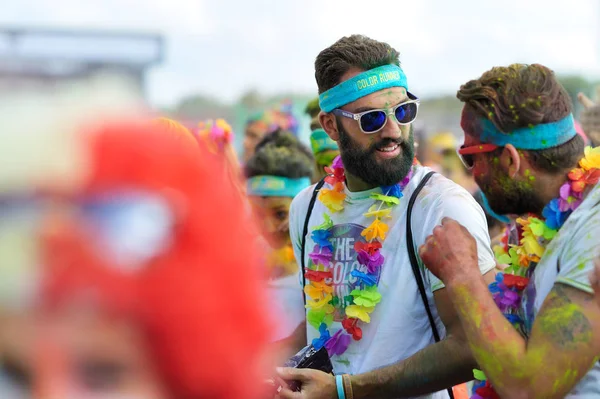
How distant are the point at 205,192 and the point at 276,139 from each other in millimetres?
4856

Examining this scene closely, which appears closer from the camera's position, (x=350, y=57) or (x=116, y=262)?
(x=116, y=262)

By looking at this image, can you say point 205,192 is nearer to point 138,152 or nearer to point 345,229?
point 138,152

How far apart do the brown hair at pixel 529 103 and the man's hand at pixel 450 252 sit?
351 millimetres

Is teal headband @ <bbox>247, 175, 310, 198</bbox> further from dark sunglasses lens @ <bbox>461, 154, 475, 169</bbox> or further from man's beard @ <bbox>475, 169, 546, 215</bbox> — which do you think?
man's beard @ <bbox>475, 169, 546, 215</bbox>

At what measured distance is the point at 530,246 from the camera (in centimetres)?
243

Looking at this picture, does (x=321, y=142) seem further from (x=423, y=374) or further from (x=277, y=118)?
(x=277, y=118)

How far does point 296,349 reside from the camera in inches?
129

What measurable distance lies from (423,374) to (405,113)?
3.63 ft

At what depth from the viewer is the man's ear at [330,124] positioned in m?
3.41

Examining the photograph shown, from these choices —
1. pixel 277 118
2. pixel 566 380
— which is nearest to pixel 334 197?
A: pixel 566 380

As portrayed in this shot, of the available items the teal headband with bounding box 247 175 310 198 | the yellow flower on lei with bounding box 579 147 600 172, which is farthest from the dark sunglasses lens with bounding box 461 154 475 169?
the teal headband with bounding box 247 175 310 198

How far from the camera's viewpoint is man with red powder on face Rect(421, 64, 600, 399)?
2057 mm

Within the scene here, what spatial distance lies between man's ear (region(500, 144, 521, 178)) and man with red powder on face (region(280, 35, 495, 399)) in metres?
0.30

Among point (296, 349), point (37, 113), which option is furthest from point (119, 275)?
point (296, 349)
